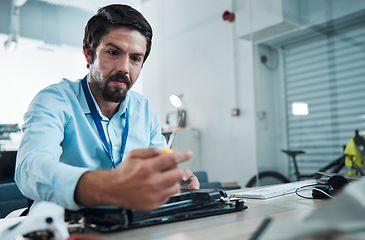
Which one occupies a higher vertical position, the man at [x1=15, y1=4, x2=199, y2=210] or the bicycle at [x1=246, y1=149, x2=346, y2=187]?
the man at [x1=15, y1=4, x2=199, y2=210]

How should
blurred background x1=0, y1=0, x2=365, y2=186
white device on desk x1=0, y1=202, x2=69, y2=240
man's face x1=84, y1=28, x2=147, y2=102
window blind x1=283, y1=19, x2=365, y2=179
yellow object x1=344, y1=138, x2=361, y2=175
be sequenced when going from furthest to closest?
blurred background x1=0, y1=0, x2=365, y2=186 < window blind x1=283, y1=19, x2=365, y2=179 < yellow object x1=344, y1=138, x2=361, y2=175 < man's face x1=84, y1=28, x2=147, y2=102 < white device on desk x1=0, y1=202, x2=69, y2=240

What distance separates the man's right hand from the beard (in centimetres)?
72

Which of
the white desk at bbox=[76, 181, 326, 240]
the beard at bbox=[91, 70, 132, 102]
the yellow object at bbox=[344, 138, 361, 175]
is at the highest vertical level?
the beard at bbox=[91, 70, 132, 102]

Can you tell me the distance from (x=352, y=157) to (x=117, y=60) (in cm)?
254

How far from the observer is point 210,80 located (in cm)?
469

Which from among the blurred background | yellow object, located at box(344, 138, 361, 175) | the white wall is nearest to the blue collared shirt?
yellow object, located at box(344, 138, 361, 175)

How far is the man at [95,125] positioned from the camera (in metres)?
0.65

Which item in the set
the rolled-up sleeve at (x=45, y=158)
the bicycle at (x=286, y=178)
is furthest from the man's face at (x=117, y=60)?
the bicycle at (x=286, y=178)

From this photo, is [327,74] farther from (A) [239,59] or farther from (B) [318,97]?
(A) [239,59]

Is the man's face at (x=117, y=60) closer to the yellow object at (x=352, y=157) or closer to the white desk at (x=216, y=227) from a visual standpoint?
the white desk at (x=216, y=227)

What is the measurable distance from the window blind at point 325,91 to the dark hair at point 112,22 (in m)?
2.44

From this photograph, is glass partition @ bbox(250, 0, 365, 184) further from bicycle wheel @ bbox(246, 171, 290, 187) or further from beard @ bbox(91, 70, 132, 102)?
beard @ bbox(91, 70, 132, 102)

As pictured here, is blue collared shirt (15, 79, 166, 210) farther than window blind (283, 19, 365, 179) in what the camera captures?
No

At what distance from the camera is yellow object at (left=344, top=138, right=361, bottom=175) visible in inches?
114
